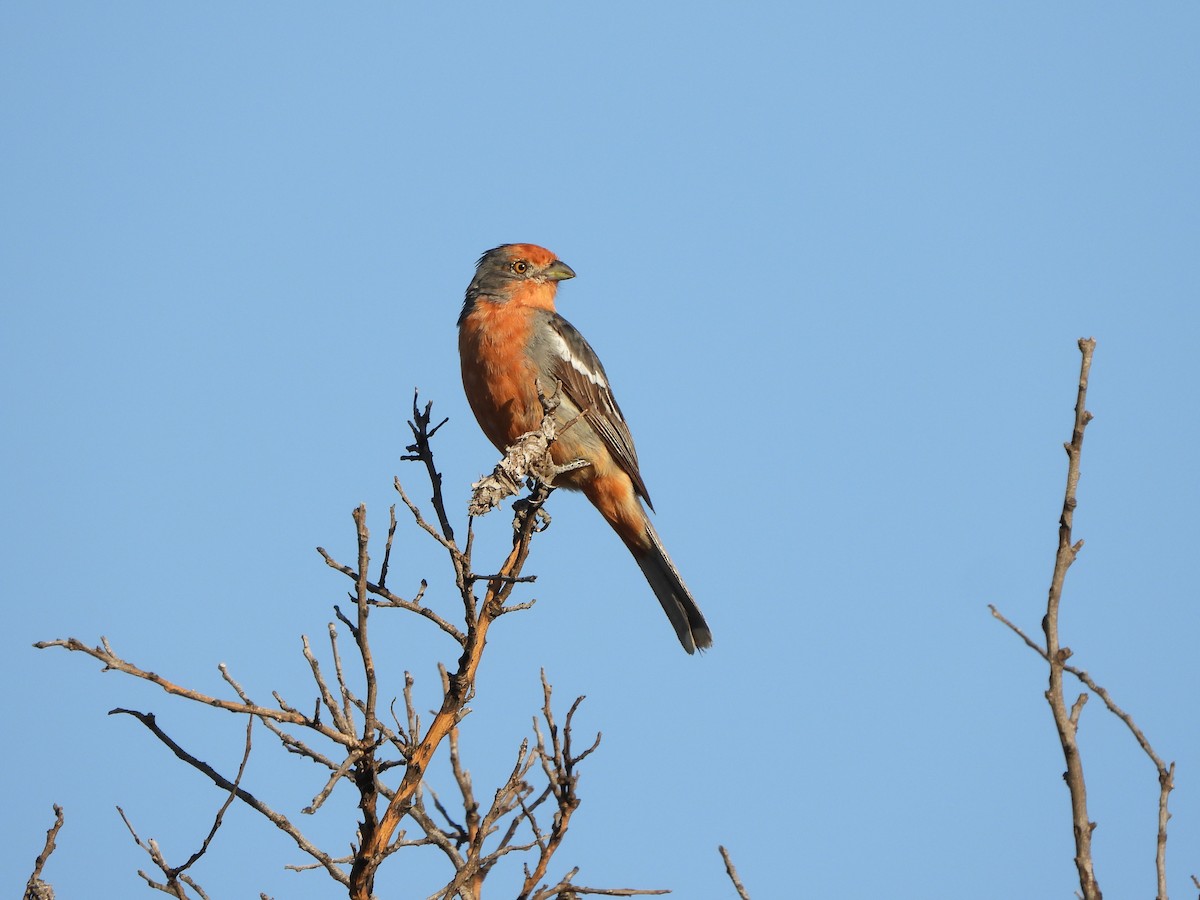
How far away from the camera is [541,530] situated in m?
6.53

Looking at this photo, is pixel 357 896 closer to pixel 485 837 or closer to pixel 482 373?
pixel 485 837

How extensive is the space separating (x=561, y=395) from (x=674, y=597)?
1595 millimetres

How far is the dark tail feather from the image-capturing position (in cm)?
826

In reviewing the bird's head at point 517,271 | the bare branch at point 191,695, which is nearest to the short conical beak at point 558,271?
the bird's head at point 517,271

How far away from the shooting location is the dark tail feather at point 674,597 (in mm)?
8258

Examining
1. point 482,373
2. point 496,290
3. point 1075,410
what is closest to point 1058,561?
point 1075,410

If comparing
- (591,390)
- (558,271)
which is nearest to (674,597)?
(591,390)

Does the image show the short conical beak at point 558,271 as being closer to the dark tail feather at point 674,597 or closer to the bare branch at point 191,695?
the dark tail feather at point 674,597

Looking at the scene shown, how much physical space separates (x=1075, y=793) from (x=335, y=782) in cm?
202

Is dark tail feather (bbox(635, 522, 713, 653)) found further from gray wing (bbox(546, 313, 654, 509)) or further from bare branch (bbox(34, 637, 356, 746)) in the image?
bare branch (bbox(34, 637, 356, 746))

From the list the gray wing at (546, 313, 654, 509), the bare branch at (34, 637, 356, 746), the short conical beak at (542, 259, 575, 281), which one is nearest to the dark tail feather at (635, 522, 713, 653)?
the gray wing at (546, 313, 654, 509)

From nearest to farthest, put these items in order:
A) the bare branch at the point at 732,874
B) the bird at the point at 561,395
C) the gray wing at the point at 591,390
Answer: the bare branch at the point at 732,874, the bird at the point at 561,395, the gray wing at the point at 591,390

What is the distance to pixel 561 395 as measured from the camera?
8.11 meters

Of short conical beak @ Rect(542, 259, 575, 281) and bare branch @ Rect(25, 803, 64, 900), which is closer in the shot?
bare branch @ Rect(25, 803, 64, 900)
